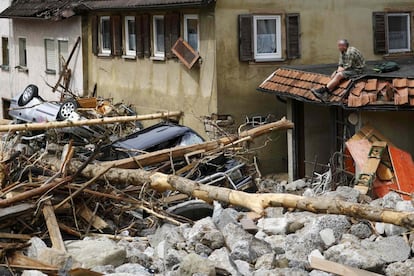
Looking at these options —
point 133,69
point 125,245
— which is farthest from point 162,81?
point 125,245

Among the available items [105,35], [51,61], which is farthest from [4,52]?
[105,35]

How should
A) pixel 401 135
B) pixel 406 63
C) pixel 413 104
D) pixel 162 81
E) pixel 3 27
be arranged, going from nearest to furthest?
pixel 413 104, pixel 401 135, pixel 406 63, pixel 162 81, pixel 3 27

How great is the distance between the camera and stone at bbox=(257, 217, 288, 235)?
11734mm

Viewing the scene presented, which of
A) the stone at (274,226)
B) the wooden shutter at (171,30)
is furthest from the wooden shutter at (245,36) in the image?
the stone at (274,226)

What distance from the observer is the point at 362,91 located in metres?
15.6

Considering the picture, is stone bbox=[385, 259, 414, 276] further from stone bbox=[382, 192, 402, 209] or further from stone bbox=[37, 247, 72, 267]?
stone bbox=[37, 247, 72, 267]

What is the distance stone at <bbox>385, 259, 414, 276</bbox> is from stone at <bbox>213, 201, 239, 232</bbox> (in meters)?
2.43

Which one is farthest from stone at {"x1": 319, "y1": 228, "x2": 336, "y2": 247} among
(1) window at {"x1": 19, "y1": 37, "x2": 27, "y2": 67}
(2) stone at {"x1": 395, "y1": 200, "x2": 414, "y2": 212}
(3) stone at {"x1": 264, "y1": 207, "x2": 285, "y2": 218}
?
(1) window at {"x1": 19, "y1": 37, "x2": 27, "y2": 67}

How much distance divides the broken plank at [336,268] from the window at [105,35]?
15.0 metres

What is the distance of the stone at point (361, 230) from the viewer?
1116 centimetres

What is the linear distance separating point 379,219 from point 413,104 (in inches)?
211

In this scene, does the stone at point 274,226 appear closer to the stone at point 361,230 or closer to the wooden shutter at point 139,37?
the stone at point 361,230

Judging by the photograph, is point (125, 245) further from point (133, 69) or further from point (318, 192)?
point (133, 69)

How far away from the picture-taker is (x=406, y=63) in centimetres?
1864
